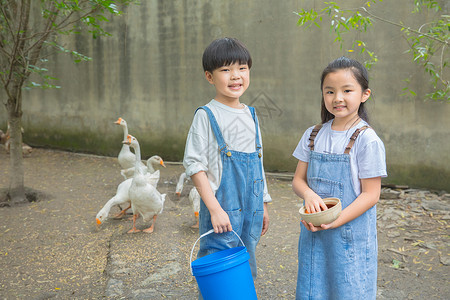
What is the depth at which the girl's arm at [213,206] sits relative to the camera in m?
1.99

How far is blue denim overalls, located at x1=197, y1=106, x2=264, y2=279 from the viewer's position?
2.11m

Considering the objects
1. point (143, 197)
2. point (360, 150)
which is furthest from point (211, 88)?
point (360, 150)

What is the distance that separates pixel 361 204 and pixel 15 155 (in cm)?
508

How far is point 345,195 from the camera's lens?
190 cm

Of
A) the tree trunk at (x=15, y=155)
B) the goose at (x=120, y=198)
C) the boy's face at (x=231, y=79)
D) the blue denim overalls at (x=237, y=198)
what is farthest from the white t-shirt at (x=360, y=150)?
the tree trunk at (x=15, y=155)

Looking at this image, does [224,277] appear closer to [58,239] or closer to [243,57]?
[243,57]

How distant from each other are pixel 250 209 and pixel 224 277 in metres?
0.48

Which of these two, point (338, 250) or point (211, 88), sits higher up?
point (211, 88)

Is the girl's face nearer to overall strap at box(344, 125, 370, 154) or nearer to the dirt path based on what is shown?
overall strap at box(344, 125, 370, 154)

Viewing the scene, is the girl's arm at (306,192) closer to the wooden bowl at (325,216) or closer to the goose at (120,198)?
the wooden bowl at (325,216)

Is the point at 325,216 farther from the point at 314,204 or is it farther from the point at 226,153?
the point at 226,153

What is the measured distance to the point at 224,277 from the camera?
1.80m

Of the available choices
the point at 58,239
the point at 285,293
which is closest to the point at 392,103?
the point at 285,293

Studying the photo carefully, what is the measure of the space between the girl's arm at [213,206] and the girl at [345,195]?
40 centimetres
